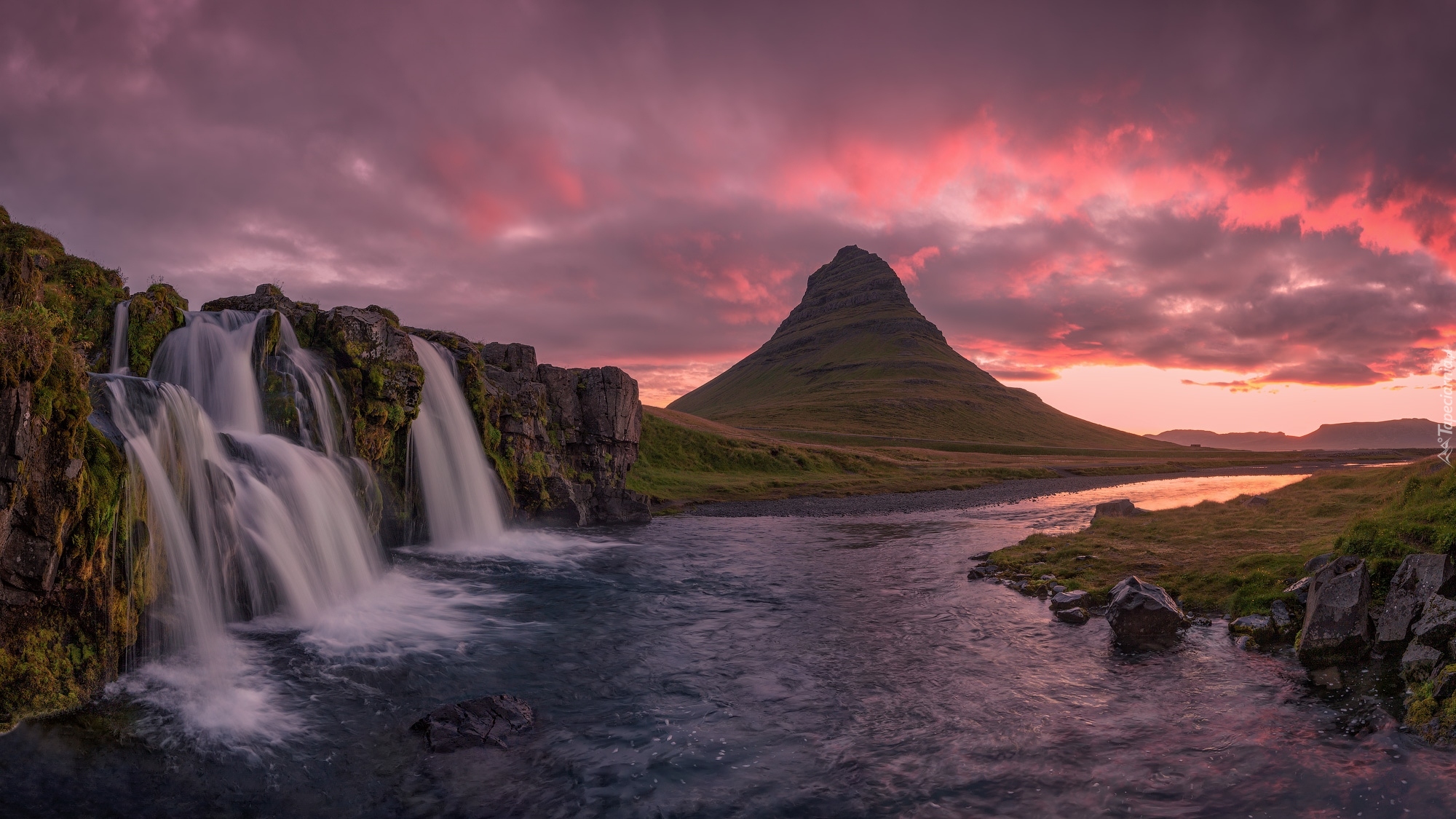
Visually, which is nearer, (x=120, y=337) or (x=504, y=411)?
(x=120, y=337)

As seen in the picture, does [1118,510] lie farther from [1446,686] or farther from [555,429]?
[555,429]

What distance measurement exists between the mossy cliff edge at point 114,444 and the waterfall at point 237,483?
23.9 inches

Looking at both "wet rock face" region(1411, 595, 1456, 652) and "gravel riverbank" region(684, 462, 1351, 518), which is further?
"gravel riverbank" region(684, 462, 1351, 518)

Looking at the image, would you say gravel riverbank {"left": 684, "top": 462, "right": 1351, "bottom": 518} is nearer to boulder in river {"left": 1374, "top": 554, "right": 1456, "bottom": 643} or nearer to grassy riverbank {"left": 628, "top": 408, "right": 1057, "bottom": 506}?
grassy riverbank {"left": 628, "top": 408, "right": 1057, "bottom": 506}

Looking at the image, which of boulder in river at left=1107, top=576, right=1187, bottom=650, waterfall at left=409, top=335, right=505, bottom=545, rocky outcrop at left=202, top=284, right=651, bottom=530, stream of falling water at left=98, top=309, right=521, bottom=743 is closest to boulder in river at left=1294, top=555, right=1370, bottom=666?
boulder in river at left=1107, top=576, right=1187, bottom=650

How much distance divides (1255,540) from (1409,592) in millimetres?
14202

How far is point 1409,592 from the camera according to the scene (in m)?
13.8

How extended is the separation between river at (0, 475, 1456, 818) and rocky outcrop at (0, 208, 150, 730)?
3.15 feet

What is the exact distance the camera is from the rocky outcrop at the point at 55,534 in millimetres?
12211

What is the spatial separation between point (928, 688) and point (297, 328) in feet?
101

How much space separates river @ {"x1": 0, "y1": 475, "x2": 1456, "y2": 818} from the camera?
34.9ft

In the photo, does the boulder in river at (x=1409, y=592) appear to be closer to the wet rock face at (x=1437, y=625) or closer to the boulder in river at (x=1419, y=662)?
the wet rock face at (x=1437, y=625)

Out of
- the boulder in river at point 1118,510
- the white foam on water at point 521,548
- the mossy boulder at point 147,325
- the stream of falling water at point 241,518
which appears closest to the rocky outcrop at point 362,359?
the stream of falling water at point 241,518

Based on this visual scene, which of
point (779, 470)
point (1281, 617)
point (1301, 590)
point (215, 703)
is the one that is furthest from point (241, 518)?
point (779, 470)
